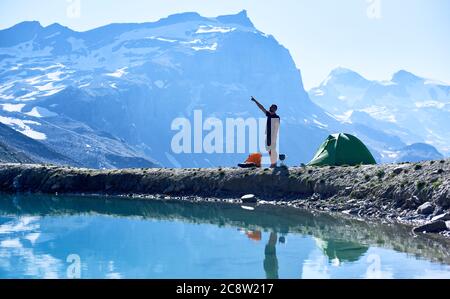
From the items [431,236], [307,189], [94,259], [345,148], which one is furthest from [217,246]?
[345,148]

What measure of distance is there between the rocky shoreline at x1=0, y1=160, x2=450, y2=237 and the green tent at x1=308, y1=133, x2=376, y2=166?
425 cm

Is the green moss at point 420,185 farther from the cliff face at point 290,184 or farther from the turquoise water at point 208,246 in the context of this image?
the turquoise water at point 208,246

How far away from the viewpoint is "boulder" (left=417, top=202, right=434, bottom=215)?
32969 mm

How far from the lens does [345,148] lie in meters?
49.1

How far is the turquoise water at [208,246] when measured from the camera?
18938mm

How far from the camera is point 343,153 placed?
49.0 metres

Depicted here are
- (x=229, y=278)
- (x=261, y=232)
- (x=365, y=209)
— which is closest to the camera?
(x=229, y=278)

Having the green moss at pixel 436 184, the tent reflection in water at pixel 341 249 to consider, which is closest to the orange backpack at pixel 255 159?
the green moss at pixel 436 184

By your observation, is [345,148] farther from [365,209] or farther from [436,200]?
[436,200]

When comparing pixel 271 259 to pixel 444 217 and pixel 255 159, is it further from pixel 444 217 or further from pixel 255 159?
pixel 255 159

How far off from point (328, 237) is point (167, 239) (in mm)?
7962

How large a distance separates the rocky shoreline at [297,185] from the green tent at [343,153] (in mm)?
4248

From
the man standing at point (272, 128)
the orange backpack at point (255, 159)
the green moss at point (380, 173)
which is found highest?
the man standing at point (272, 128)

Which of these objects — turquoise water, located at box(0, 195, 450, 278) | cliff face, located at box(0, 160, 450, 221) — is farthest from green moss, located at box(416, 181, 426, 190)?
turquoise water, located at box(0, 195, 450, 278)
